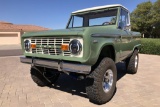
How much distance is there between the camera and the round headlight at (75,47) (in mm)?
3314

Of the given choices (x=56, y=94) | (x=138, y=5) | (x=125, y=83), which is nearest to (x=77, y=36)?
(x=56, y=94)

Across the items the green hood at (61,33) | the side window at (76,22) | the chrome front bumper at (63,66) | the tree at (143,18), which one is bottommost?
the chrome front bumper at (63,66)

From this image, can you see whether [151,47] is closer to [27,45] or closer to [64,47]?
[27,45]

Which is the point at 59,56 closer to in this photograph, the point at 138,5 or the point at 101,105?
the point at 101,105

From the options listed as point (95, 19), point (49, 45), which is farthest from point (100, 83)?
point (95, 19)

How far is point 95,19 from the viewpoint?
5.34 m

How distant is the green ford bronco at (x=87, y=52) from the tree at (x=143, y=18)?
99.9 ft

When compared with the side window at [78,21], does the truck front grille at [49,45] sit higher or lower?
lower

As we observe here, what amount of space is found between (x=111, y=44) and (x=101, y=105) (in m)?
1.28

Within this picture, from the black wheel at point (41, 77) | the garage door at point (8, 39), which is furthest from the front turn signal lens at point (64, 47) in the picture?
the garage door at point (8, 39)

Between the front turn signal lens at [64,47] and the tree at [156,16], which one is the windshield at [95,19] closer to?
the front turn signal lens at [64,47]

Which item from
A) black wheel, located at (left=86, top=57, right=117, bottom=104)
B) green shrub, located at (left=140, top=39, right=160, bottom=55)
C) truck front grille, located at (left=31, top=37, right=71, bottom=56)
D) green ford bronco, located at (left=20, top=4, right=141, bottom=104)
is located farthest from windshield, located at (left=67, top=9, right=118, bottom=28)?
green shrub, located at (left=140, top=39, right=160, bottom=55)

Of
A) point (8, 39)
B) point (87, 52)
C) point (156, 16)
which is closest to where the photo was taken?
point (87, 52)

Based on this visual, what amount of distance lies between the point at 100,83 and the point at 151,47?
11202 mm
